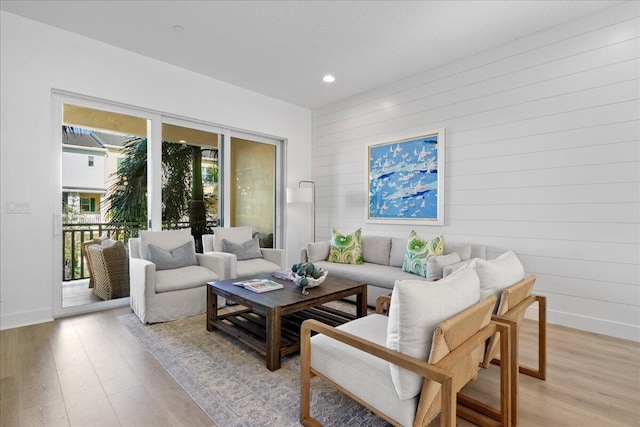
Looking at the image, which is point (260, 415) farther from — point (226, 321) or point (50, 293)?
point (50, 293)

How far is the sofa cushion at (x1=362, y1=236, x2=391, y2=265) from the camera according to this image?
4.23m

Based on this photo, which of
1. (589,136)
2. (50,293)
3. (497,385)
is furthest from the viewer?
(50,293)

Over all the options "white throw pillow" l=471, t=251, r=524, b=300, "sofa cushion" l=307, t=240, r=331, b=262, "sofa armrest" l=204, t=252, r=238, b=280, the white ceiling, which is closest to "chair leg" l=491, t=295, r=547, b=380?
"white throw pillow" l=471, t=251, r=524, b=300

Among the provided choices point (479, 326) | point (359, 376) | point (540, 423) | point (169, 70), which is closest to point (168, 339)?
point (359, 376)

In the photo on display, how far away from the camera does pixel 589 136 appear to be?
3.05 metres

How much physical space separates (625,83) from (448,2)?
5.70ft

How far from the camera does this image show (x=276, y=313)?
7.48ft

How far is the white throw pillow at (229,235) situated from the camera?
4.11m

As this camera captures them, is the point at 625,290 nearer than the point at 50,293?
Yes

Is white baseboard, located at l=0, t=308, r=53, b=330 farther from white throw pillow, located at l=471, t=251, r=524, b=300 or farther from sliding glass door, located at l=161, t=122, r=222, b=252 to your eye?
white throw pillow, located at l=471, t=251, r=524, b=300

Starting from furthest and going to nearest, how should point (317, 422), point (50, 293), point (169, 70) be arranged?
point (169, 70)
point (50, 293)
point (317, 422)

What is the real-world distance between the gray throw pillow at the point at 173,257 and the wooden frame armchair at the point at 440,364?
238 centimetres

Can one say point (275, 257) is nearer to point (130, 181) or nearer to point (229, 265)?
point (229, 265)

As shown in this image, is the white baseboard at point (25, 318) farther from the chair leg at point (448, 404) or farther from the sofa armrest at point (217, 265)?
the chair leg at point (448, 404)
